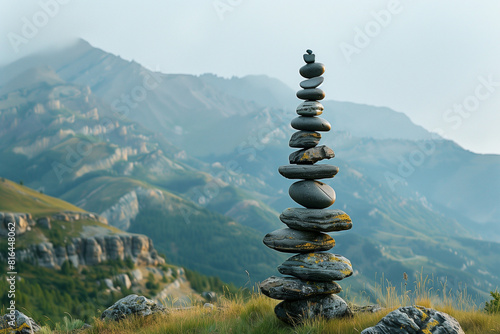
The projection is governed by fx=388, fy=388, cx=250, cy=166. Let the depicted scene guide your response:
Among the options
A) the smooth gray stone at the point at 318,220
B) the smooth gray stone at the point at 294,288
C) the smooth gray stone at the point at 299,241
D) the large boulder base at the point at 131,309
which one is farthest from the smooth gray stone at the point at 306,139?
the large boulder base at the point at 131,309

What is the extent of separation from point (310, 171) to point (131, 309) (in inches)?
329

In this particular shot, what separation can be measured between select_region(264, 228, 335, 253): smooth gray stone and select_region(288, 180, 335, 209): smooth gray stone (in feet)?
3.53

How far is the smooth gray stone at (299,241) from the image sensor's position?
13.8m

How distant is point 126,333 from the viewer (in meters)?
12.0

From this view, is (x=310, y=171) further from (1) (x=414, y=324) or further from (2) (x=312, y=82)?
(1) (x=414, y=324)

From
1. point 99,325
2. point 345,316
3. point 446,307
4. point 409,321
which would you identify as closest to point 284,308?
point 345,316

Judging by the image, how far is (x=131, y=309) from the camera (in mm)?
14320

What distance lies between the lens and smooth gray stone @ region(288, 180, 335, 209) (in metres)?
14.2

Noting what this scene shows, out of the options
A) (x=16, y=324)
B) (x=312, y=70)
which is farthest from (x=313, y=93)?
(x=16, y=324)

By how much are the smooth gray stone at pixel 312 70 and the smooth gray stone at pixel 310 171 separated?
392 cm

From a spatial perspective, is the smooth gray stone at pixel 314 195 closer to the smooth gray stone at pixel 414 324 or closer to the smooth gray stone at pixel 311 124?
the smooth gray stone at pixel 311 124

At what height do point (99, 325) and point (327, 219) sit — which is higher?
point (327, 219)

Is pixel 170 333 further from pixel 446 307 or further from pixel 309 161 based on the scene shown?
pixel 446 307

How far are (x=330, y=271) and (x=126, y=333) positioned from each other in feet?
22.2
